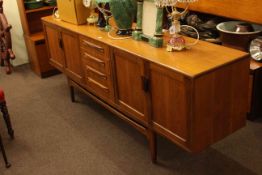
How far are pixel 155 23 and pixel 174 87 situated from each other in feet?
1.65

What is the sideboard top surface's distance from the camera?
5.65 ft

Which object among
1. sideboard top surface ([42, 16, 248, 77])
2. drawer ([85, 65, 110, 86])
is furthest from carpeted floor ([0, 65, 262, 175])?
sideboard top surface ([42, 16, 248, 77])

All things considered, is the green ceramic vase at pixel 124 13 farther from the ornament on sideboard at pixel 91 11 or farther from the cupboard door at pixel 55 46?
the cupboard door at pixel 55 46

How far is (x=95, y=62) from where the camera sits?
8.00 ft

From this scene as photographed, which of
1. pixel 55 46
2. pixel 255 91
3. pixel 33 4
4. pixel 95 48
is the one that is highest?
pixel 33 4

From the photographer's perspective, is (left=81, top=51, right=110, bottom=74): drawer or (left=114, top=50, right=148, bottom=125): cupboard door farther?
(left=81, top=51, right=110, bottom=74): drawer

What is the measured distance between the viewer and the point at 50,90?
11.5 feet

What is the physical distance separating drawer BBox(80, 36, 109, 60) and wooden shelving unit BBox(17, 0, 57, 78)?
133 cm

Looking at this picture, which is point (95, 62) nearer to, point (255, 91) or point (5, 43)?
point (255, 91)

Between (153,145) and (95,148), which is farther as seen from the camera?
(95,148)

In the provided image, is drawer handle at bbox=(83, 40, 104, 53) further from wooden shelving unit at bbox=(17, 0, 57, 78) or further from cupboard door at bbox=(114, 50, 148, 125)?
wooden shelving unit at bbox=(17, 0, 57, 78)

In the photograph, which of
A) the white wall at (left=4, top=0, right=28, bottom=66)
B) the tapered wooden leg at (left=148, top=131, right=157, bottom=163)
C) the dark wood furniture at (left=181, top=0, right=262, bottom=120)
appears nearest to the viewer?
the tapered wooden leg at (left=148, top=131, right=157, bottom=163)

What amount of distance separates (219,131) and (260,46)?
104cm

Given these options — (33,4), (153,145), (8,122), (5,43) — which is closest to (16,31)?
(5,43)
